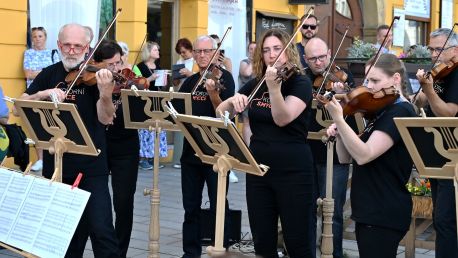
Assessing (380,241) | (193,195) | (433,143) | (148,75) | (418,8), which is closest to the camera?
(433,143)

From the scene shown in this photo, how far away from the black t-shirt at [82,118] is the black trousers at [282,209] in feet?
3.41

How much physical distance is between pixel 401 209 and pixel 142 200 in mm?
4977

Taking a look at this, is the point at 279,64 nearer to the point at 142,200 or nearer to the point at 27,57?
the point at 142,200

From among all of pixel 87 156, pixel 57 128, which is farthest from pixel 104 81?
pixel 87 156

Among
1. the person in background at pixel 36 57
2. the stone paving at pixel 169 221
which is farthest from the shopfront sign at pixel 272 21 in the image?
the person in background at pixel 36 57

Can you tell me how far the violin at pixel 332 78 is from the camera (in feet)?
18.3

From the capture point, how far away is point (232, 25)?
1268cm

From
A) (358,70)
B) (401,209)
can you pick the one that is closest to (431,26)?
(358,70)

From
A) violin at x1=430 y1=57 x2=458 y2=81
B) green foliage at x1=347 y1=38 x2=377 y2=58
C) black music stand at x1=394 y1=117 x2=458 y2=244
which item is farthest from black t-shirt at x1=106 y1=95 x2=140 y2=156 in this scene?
green foliage at x1=347 y1=38 x2=377 y2=58

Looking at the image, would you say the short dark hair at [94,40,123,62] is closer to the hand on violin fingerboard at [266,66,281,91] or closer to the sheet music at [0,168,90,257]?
the sheet music at [0,168,90,257]

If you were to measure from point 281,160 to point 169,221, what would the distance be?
3.13 meters

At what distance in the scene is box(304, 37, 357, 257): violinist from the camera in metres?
5.70

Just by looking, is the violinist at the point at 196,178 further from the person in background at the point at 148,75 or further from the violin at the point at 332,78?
the person in background at the point at 148,75

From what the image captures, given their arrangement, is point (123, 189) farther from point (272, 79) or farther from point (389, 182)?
point (389, 182)
